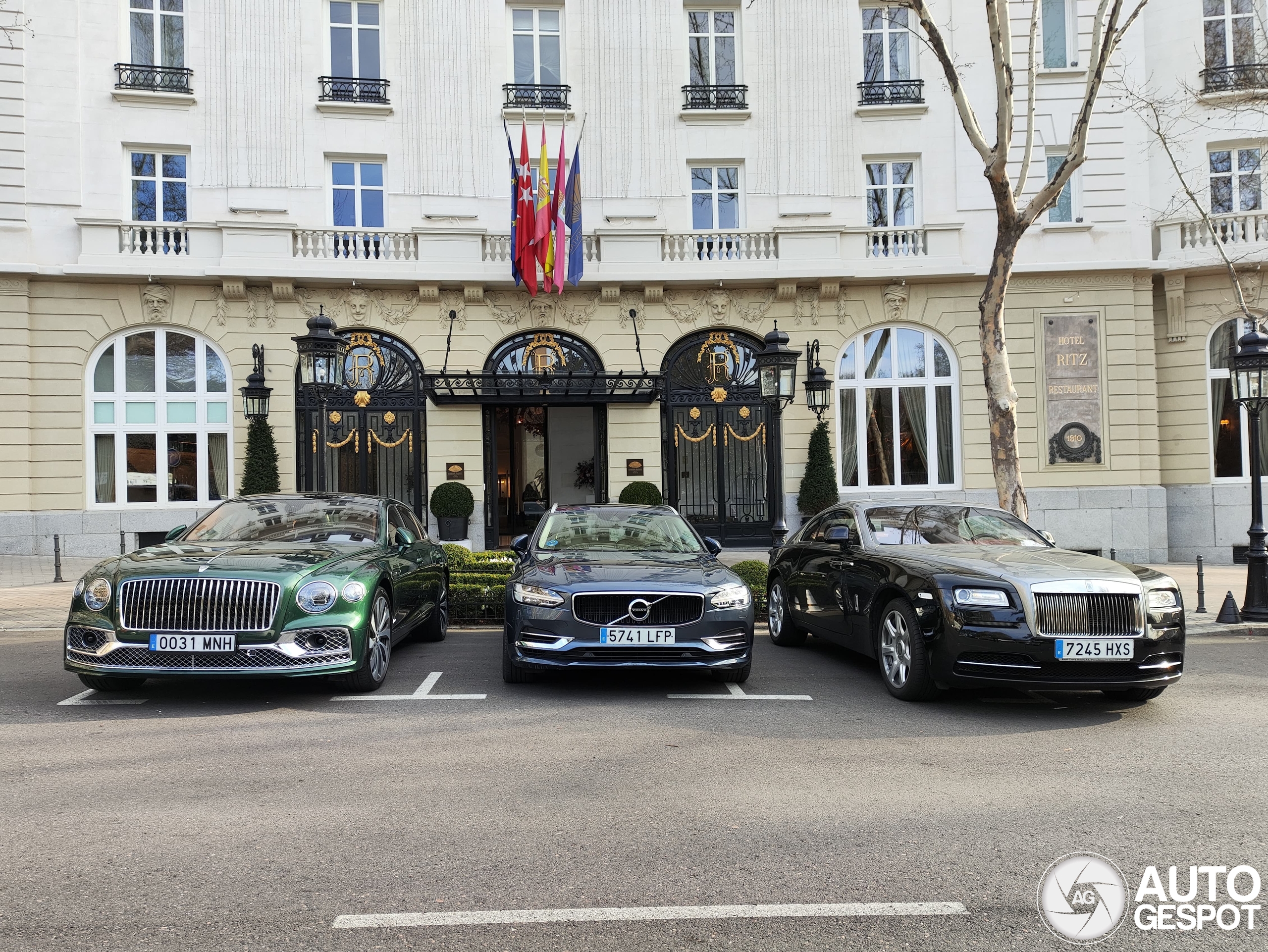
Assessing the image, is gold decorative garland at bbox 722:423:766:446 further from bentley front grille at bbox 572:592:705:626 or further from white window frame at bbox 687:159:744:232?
bentley front grille at bbox 572:592:705:626

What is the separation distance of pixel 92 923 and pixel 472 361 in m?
17.8

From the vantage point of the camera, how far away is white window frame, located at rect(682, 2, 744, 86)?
21.5 m

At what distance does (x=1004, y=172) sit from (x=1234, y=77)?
1282 centimetres

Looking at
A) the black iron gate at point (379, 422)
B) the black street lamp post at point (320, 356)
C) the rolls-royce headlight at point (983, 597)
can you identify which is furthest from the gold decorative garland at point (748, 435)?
the rolls-royce headlight at point (983, 597)

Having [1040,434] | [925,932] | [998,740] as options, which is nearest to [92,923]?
[925,932]

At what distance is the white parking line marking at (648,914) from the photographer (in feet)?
10.9

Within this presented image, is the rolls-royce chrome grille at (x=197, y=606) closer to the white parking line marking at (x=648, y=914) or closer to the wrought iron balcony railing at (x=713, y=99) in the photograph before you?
the white parking line marking at (x=648, y=914)

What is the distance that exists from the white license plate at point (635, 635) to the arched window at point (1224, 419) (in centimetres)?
1928

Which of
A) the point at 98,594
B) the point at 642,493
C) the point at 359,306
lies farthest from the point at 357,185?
the point at 98,594

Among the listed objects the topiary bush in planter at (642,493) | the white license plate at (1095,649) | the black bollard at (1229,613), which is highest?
the topiary bush in planter at (642,493)

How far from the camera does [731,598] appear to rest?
23.8ft

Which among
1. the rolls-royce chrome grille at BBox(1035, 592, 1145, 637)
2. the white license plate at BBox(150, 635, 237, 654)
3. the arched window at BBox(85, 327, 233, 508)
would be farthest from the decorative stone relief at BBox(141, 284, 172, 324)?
the rolls-royce chrome grille at BBox(1035, 592, 1145, 637)

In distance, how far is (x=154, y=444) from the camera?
1983 centimetres

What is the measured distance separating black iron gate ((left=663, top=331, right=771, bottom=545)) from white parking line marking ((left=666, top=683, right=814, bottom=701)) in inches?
537
